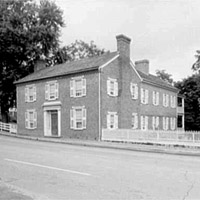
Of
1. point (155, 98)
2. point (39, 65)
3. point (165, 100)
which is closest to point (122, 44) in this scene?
point (155, 98)

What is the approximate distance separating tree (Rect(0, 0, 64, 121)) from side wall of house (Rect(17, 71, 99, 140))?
643 centimetres

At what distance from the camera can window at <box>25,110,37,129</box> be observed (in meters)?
25.7

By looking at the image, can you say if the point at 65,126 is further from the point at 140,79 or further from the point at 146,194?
the point at 146,194

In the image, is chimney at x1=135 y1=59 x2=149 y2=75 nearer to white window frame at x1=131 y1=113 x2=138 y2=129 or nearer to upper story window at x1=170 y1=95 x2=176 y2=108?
upper story window at x1=170 y1=95 x2=176 y2=108

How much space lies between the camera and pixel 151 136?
58.0 feet

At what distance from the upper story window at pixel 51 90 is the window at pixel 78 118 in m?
2.80

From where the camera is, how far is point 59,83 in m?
23.3

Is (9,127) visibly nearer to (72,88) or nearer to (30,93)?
(30,93)

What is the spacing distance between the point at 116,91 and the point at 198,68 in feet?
50.3

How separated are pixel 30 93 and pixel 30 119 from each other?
2.82m

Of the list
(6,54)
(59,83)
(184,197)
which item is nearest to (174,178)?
(184,197)

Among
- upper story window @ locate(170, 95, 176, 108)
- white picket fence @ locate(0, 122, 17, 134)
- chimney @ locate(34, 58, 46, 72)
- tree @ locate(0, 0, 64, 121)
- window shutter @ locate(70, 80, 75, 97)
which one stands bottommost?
white picket fence @ locate(0, 122, 17, 134)

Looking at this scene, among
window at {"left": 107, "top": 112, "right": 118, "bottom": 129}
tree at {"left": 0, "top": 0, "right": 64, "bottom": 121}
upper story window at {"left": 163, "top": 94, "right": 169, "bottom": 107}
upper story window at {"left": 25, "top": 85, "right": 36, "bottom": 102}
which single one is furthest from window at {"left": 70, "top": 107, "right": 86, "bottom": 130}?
upper story window at {"left": 163, "top": 94, "right": 169, "bottom": 107}

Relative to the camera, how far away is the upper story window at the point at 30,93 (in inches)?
1014
